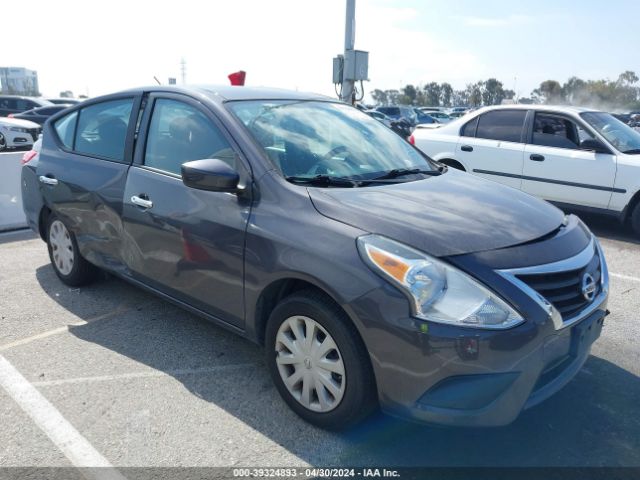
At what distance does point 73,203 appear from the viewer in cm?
418

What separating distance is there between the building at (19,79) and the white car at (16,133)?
83.2m

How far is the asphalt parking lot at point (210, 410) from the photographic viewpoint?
8.51ft

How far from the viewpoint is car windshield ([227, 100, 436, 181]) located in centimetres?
314

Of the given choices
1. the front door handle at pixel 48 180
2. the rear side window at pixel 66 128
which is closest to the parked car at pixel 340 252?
the front door handle at pixel 48 180

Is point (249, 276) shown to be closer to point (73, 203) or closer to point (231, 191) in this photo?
point (231, 191)

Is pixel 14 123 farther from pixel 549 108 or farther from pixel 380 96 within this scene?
pixel 380 96

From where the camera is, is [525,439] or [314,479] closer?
[314,479]

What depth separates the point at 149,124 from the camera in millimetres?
3699

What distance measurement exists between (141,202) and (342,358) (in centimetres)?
175

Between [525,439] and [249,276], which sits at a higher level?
[249,276]

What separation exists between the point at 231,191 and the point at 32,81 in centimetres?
11278

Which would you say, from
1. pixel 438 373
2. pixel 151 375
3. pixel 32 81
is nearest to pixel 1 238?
pixel 151 375

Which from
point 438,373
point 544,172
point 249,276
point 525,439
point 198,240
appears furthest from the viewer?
point 544,172

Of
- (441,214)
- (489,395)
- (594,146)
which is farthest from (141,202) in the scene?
(594,146)
